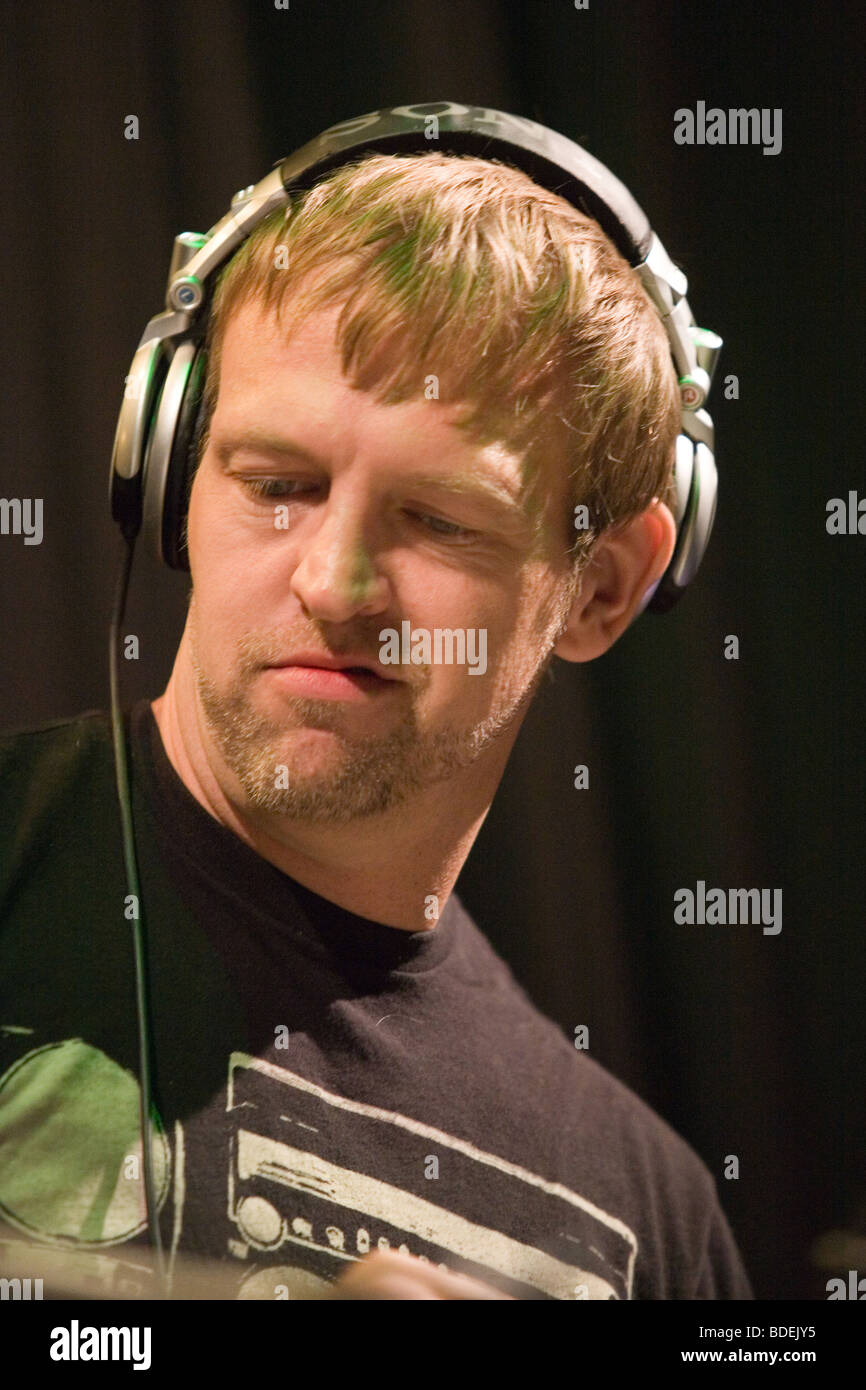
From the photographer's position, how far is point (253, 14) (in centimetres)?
132

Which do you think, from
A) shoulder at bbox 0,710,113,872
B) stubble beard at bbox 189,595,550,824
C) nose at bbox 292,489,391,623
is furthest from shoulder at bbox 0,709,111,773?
nose at bbox 292,489,391,623

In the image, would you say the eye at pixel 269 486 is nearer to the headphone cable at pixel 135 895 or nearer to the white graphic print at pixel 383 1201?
the headphone cable at pixel 135 895

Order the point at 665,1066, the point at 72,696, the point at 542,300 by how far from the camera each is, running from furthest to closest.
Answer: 1. the point at 665,1066
2. the point at 72,696
3. the point at 542,300

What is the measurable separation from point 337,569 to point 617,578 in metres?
0.32

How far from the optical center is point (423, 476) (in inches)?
44.5

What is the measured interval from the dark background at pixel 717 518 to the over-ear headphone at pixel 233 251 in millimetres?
127

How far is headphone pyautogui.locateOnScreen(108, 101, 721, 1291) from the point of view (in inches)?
45.4

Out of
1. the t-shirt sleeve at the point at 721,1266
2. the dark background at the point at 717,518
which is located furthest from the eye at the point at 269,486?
the t-shirt sleeve at the point at 721,1266

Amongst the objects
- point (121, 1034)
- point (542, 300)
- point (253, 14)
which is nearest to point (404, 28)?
point (253, 14)

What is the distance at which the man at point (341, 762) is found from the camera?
44.3 inches

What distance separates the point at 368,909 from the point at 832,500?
66 centimetres

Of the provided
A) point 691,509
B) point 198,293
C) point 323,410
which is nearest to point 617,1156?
point 691,509

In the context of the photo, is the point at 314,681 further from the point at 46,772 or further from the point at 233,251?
the point at 233,251

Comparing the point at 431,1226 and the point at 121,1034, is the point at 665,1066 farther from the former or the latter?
the point at 121,1034
